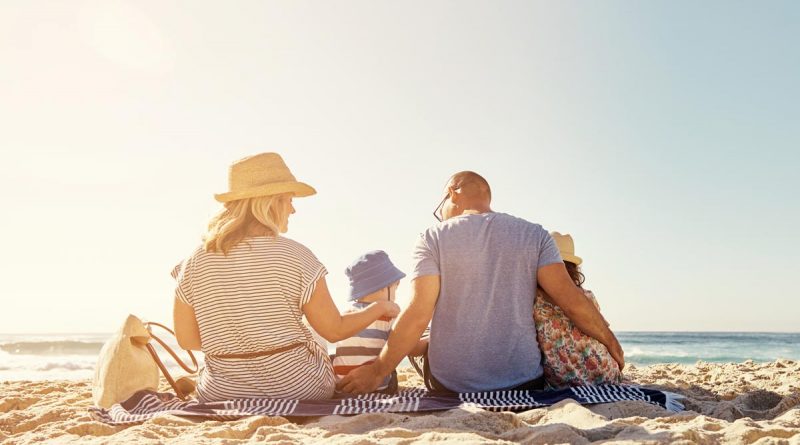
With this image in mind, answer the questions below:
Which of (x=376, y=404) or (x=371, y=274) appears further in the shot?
(x=371, y=274)

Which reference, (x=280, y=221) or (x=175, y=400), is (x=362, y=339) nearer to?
(x=280, y=221)

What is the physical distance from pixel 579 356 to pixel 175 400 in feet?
9.04

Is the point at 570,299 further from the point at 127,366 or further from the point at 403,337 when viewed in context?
the point at 127,366

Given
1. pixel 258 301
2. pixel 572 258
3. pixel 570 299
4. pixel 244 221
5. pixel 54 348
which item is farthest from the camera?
pixel 54 348

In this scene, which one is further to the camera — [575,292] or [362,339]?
[362,339]

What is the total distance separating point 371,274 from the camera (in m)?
4.29

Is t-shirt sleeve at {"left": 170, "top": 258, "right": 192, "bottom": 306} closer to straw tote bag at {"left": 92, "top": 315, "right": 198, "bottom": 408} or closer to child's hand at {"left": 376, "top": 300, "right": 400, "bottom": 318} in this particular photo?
straw tote bag at {"left": 92, "top": 315, "right": 198, "bottom": 408}

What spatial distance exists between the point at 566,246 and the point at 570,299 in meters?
0.92

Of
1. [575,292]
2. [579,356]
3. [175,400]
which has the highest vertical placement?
[575,292]

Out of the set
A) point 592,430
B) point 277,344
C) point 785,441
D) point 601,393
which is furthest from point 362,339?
point 785,441

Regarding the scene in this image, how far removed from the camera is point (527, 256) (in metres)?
3.91

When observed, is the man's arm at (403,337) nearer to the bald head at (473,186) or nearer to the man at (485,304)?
the man at (485,304)

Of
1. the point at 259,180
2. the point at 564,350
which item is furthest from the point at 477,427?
the point at 259,180

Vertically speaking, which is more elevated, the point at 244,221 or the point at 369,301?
the point at 244,221
